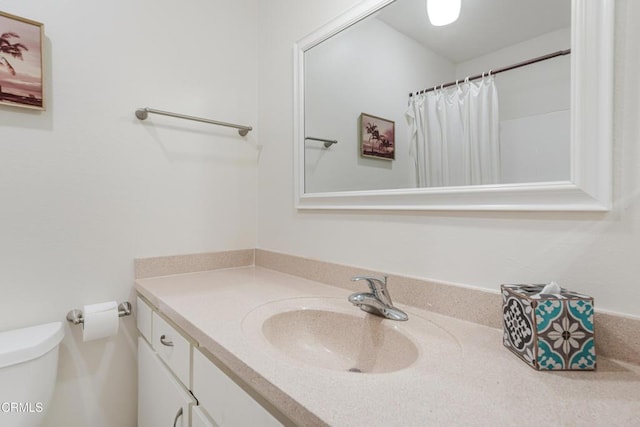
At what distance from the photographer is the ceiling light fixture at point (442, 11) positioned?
0.86 m

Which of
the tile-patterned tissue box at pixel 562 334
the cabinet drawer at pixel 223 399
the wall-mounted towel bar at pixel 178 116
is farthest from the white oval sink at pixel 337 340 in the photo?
the wall-mounted towel bar at pixel 178 116

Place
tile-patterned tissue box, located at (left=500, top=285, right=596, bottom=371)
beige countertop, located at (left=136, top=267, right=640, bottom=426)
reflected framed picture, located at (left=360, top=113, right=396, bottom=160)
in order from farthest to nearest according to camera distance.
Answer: reflected framed picture, located at (left=360, top=113, right=396, bottom=160) → tile-patterned tissue box, located at (left=500, top=285, right=596, bottom=371) → beige countertop, located at (left=136, top=267, right=640, bottom=426)

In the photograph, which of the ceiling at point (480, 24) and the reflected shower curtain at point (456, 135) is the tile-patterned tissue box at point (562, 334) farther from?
the ceiling at point (480, 24)

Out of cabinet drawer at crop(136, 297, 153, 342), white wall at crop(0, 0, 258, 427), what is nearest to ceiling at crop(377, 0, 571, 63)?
white wall at crop(0, 0, 258, 427)

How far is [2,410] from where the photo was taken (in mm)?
810

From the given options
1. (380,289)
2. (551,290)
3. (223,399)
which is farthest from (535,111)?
(223,399)

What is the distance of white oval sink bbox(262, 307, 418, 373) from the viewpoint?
2.53 feet

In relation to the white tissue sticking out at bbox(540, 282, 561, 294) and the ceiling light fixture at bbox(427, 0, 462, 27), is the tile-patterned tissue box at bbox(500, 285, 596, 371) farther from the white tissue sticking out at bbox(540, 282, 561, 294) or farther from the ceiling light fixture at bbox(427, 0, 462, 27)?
the ceiling light fixture at bbox(427, 0, 462, 27)

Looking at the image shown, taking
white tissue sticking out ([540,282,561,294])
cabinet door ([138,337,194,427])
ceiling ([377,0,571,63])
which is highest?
ceiling ([377,0,571,63])

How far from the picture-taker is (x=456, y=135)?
868 mm

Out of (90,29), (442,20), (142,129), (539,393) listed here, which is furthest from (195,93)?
(539,393)

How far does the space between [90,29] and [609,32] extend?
1541mm

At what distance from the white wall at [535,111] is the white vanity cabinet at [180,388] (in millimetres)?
741

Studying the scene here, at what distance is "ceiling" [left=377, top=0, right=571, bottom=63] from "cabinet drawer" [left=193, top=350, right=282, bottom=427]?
969mm
